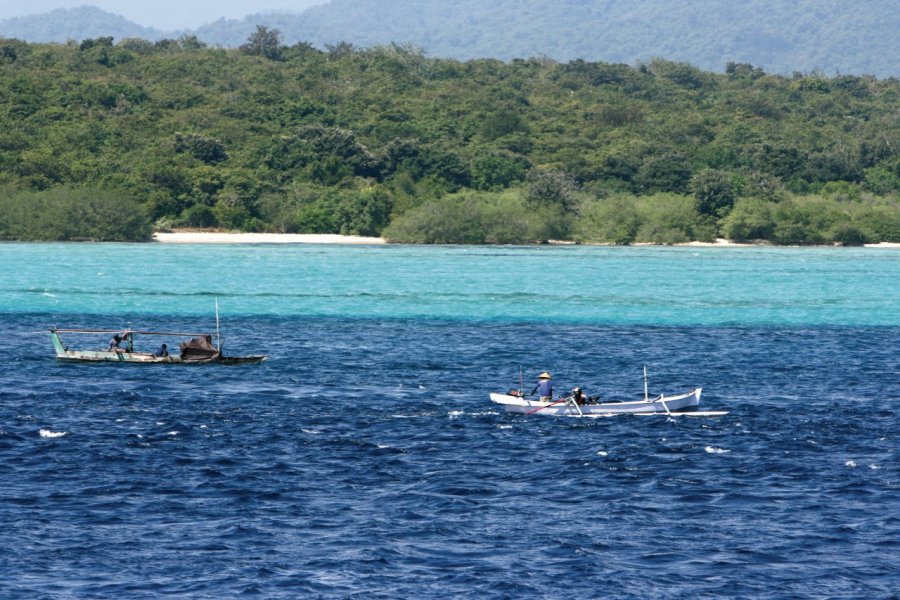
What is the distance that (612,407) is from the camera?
44.2 metres

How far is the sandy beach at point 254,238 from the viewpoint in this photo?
153 m

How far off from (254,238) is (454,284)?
60.9 m

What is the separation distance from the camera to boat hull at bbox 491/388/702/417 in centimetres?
4391

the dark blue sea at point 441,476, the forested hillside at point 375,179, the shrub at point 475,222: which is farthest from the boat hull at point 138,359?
the shrub at point 475,222

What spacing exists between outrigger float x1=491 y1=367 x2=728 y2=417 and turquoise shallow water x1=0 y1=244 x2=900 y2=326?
1272 inches

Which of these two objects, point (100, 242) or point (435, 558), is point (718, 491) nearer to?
point (435, 558)

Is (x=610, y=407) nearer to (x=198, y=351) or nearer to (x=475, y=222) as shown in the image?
(x=198, y=351)

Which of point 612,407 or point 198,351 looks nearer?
point 612,407

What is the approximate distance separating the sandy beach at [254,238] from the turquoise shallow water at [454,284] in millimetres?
7115

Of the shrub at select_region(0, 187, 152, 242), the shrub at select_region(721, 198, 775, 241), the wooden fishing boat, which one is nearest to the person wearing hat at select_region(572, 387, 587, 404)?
the wooden fishing boat

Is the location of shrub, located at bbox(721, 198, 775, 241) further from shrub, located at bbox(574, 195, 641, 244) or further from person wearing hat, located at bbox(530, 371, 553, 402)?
person wearing hat, located at bbox(530, 371, 553, 402)

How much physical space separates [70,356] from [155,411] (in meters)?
12.5

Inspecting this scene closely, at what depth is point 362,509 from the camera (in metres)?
31.8

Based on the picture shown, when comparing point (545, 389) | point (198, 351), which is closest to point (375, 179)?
point (198, 351)
